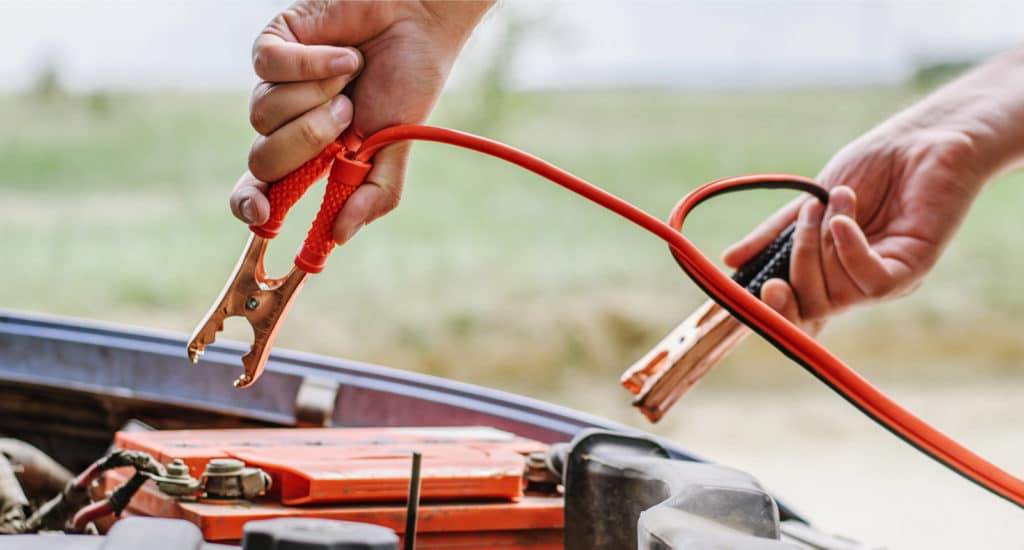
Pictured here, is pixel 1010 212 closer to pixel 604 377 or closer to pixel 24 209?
pixel 604 377

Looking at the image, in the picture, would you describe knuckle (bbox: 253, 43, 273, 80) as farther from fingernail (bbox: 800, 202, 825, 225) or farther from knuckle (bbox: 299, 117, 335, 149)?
fingernail (bbox: 800, 202, 825, 225)

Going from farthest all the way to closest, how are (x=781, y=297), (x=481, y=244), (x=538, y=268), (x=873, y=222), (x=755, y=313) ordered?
(x=481, y=244)
(x=538, y=268)
(x=873, y=222)
(x=781, y=297)
(x=755, y=313)

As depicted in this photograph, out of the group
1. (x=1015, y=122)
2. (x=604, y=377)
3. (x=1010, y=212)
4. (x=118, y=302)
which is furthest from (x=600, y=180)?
(x=1015, y=122)

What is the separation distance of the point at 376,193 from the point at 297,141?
0.06 meters

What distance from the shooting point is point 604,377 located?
6.58 metres

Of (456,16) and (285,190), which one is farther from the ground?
(456,16)

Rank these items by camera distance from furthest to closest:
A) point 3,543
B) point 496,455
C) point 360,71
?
1. point 496,455
2. point 360,71
3. point 3,543

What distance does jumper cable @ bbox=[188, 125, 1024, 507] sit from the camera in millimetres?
524


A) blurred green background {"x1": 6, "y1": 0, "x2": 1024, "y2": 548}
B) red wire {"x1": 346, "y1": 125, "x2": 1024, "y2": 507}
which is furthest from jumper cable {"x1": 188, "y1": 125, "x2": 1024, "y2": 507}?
blurred green background {"x1": 6, "y1": 0, "x2": 1024, "y2": 548}

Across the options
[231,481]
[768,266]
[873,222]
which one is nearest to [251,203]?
[231,481]

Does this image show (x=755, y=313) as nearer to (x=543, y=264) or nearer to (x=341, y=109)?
(x=341, y=109)

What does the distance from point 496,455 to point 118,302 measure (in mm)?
5819

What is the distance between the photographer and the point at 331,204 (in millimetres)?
659

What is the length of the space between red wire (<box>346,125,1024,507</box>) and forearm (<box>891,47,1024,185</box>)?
29 centimetres
